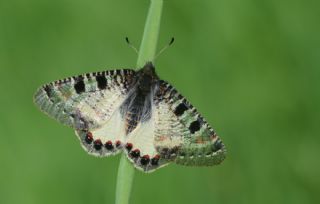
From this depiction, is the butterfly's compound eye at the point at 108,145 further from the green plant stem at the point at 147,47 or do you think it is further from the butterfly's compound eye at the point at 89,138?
the green plant stem at the point at 147,47

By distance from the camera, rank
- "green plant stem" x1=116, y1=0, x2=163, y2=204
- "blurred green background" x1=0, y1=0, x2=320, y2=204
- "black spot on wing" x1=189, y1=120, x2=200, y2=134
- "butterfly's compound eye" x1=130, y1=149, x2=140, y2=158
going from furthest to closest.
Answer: "blurred green background" x1=0, y1=0, x2=320, y2=204, "black spot on wing" x1=189, y1=120, x2=200, y2=134, "butterfly's compound eye" x1=130, y1=149, x2=140, y2=158, "green plant stem" x1=116, y1=0, x2=163, y2=204

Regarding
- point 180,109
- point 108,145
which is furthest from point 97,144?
point 180,109

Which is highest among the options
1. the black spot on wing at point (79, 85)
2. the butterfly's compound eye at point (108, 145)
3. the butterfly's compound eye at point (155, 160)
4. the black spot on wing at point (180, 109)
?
the black spot on wing at point (79, 85)

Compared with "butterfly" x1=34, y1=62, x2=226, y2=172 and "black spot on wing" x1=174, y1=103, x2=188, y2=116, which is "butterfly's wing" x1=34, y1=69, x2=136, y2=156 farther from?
"black spot on wing" x1=174, y1=103, x2=188, y2=116

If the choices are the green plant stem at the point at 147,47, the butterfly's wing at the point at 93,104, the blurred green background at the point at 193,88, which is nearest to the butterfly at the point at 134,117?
the butterfly's wing at the point at 93,104

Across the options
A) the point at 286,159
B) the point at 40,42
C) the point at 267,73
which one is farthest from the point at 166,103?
the point at 40,42

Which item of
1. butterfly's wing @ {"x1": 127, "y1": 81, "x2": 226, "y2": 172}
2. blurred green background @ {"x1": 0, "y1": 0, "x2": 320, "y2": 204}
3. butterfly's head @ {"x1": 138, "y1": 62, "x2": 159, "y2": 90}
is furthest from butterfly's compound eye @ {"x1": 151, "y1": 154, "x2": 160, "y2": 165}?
blurred green background @ {"x1": 0, "y1": 0, "x2": 320, "y2": 204}

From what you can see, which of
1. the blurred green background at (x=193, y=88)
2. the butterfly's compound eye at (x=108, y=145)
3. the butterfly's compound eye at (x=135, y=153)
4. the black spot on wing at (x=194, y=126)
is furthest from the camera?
the blurred green background at (x=193, y=88)

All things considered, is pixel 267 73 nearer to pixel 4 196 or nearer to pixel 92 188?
pixel 92 188
